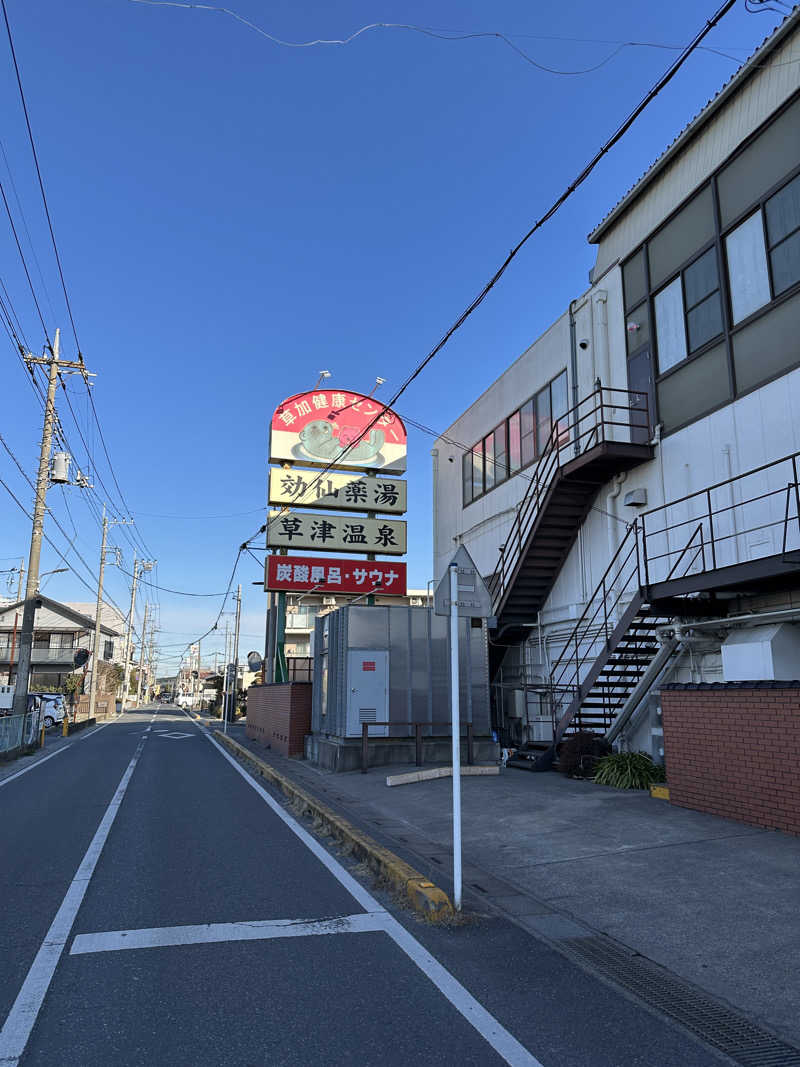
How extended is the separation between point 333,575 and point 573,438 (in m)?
11.5

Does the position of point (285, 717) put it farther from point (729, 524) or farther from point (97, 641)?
point (97, 641)

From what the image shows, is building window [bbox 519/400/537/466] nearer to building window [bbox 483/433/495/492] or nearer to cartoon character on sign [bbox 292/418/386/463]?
building window [bbox 483/433/495/492]

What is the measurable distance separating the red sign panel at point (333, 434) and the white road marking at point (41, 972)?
64.2 feet

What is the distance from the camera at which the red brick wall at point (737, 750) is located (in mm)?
7926

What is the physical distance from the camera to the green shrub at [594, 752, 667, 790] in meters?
11.5

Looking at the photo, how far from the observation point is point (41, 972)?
444cm

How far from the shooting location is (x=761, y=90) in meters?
12.2

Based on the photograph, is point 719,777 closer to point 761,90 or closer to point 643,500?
point 643,500

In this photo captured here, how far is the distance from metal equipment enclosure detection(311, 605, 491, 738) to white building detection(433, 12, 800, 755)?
183cm

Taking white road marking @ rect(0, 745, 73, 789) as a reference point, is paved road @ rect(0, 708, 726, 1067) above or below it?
above

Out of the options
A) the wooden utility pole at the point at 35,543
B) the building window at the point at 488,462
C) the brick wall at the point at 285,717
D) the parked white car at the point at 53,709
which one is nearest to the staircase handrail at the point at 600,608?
the building window at the point at 488,462

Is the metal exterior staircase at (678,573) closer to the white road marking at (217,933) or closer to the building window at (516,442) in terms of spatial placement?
the building window at (516,442)

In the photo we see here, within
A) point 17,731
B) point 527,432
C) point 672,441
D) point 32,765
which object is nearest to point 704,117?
point 672,441

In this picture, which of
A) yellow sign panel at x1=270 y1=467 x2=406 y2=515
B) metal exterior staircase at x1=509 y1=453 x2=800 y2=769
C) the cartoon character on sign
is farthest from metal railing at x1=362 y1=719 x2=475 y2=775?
the cartoon character on sign
